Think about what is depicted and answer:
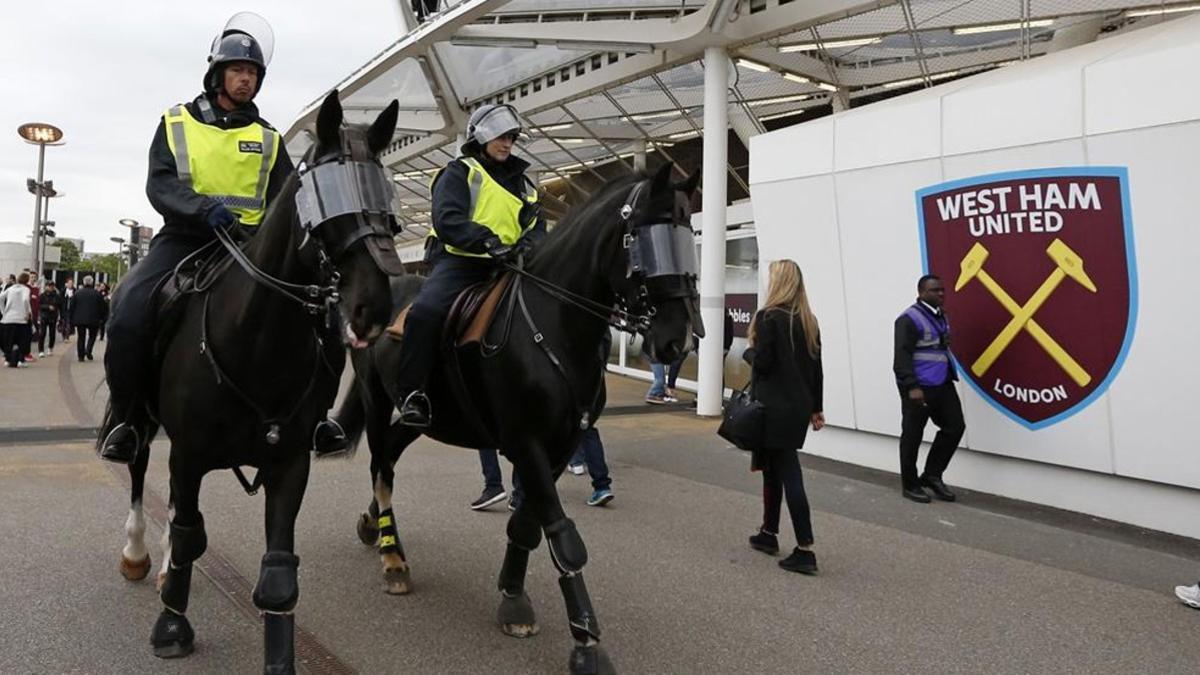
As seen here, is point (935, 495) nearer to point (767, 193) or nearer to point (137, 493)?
point (767, 193)

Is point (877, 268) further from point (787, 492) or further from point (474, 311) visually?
point (474, 311)

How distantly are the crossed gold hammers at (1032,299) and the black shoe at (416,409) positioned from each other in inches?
218

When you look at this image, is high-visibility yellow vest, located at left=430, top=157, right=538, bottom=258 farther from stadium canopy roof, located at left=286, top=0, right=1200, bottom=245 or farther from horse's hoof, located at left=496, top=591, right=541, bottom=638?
stadium canopy roof, located at left=286, top=0, right=1200, bottom=245

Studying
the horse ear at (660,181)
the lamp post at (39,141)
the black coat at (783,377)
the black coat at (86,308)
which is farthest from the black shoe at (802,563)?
the lamp post at (39,141)

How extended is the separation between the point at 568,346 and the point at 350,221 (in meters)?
1.27

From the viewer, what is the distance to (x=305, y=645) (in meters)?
3.61

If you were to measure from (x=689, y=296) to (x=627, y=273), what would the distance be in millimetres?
309

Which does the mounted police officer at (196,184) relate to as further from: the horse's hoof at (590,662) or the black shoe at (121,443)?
the horse's hoof at (590,662)

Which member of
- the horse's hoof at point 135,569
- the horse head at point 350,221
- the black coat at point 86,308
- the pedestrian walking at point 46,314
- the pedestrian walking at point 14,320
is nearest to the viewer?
the horse head at point 350,221

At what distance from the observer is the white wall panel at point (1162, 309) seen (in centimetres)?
585

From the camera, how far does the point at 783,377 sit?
206 inches

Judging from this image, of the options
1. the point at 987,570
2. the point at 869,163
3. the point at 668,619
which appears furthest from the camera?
the point at 869,163

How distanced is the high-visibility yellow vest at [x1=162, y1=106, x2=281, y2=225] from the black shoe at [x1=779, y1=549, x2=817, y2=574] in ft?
12.4

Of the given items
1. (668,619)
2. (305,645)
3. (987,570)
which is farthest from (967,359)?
(305,645)
